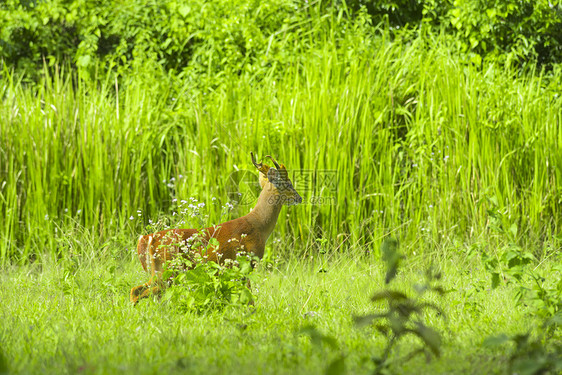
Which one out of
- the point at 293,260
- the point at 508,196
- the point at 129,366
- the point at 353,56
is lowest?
the point at 293,260

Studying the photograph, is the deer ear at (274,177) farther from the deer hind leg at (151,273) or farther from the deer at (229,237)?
the deer hind leg at (151,273)

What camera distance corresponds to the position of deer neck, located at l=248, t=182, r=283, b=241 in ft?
10.7

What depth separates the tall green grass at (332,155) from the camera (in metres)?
5.20

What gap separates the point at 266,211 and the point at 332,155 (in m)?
2.01

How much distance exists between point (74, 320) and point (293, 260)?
222 centimetres

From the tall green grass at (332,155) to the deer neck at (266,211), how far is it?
1647 millimetres

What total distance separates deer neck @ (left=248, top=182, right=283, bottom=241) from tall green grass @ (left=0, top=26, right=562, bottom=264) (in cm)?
165

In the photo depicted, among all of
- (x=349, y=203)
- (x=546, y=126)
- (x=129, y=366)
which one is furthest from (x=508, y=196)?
(x=129, y=366)

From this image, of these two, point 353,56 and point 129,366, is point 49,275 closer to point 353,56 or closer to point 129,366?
point 129,366

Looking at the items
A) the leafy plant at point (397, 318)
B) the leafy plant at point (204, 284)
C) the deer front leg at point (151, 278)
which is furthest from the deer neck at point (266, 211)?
the leafy plant at point (397, 318)

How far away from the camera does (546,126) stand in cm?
548

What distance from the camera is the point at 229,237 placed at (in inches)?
127

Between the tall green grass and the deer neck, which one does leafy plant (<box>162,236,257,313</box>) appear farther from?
the tall green grass

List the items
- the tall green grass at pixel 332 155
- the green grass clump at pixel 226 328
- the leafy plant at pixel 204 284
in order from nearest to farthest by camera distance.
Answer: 1. the green grass clump at pixel 226 328
2. the leafy plant at pixel 204 284
3. the tall green grass at pixel 332 155
